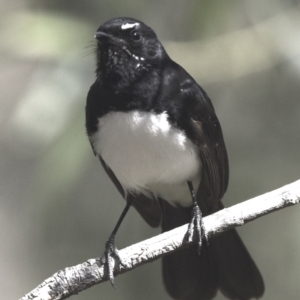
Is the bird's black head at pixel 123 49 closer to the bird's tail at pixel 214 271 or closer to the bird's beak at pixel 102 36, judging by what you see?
the bird's beak at pixel 102 36

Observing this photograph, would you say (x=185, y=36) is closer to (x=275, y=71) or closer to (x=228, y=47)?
(x=228, y=47)

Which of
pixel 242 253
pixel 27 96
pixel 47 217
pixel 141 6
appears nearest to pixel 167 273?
pixel 242 253

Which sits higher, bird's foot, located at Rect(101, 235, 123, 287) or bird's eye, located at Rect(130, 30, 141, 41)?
bird's eye, located at Rect(130, 30, 141, 41)

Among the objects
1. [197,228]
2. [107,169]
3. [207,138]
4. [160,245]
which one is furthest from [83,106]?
[160,245]

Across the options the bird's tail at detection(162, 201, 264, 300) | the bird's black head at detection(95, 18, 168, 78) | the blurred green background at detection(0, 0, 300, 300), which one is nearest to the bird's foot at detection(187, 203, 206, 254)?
the bird's tail at detection(162, 201, 264, 300)

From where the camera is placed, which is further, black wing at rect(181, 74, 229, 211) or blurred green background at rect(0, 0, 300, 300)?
blurred green background at rect(0, 0, 300, 300)

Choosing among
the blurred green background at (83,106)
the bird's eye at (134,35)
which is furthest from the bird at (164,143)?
the blurred green background at (83,106)

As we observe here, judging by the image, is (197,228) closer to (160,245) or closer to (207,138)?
(160,245)

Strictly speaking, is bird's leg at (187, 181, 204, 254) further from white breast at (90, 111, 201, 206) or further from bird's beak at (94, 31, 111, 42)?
bird's beak at (94, 31, 111, 42)
